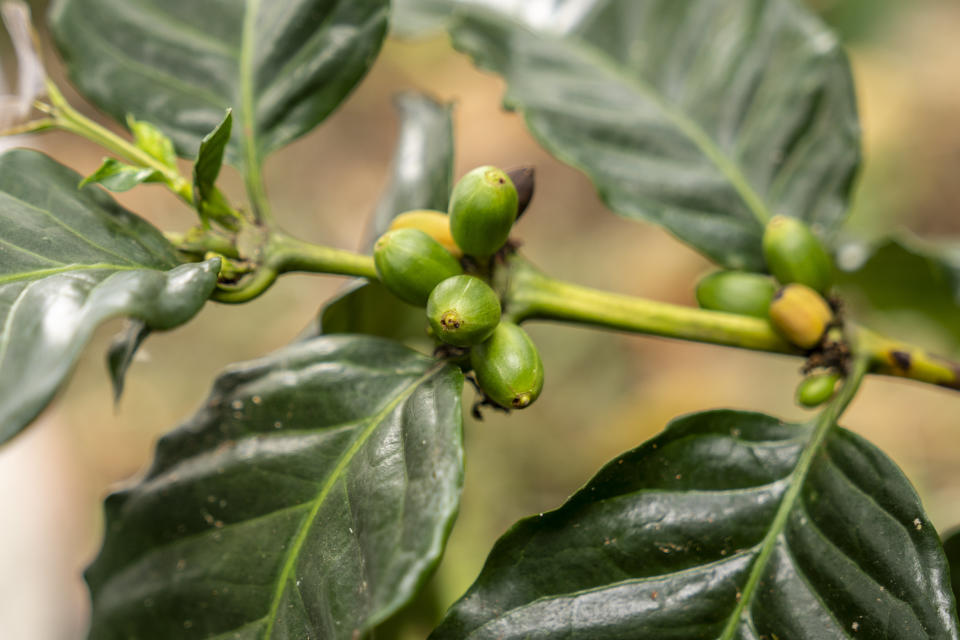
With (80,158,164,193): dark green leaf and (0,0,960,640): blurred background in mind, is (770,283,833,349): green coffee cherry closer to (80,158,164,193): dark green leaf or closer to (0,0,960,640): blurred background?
(80,158,164,193): dark green leaf

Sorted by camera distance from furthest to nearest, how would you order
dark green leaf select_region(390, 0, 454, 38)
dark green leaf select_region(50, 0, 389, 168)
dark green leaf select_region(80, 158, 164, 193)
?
1. dark green leaf select_region(390, 0, 454, 38)
2. dark green leaf select_region(50, 0, 389, 168)
3. dark green leaf select_region(80, 158, 164, 193)

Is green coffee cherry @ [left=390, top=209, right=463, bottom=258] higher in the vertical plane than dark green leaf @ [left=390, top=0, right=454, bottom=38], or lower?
lower

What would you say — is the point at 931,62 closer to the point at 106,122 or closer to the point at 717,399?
the point at 717,399

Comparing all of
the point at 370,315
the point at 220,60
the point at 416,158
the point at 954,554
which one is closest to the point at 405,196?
the point at 416,158

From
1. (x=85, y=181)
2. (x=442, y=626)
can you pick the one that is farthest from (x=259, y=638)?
(x=85, y=181)

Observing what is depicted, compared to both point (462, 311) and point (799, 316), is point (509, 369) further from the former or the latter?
point (799, 316)

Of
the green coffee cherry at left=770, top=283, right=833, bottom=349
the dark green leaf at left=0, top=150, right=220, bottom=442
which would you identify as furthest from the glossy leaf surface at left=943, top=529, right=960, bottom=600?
the dark green leaf at left=0, top=150, right=220, bottom=442

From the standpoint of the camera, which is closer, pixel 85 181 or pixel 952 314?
pixel 85 181
